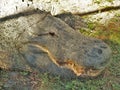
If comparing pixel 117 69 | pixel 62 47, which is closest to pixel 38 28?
pixel 62 47

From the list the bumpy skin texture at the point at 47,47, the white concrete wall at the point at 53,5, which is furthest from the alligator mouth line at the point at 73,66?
the white concrete wall at the point at 53,5

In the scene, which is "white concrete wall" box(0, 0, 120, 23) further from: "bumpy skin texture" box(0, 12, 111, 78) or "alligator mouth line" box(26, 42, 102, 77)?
"alligator mouth line" box(26, 42, 102, 77)

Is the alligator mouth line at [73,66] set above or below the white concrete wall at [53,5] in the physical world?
below

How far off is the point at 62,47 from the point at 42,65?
15.1 inches

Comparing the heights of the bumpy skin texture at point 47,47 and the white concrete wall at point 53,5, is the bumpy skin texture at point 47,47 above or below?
below

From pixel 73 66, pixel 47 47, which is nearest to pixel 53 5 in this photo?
pixel 47 47

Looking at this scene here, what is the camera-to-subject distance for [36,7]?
19.0ft

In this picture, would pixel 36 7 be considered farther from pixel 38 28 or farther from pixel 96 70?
pixel 96 70

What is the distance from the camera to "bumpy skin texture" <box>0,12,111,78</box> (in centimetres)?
522

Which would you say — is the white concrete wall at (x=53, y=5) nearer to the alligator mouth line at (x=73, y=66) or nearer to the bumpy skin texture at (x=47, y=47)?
the bumpy skin texture at (x=47, y=47)

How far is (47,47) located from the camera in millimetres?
5293

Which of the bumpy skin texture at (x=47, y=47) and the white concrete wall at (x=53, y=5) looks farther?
the white concrete wall at (x=53, y=5)

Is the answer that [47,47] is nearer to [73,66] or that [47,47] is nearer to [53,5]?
[73,66]

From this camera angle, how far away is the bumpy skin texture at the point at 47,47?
17.1ft
